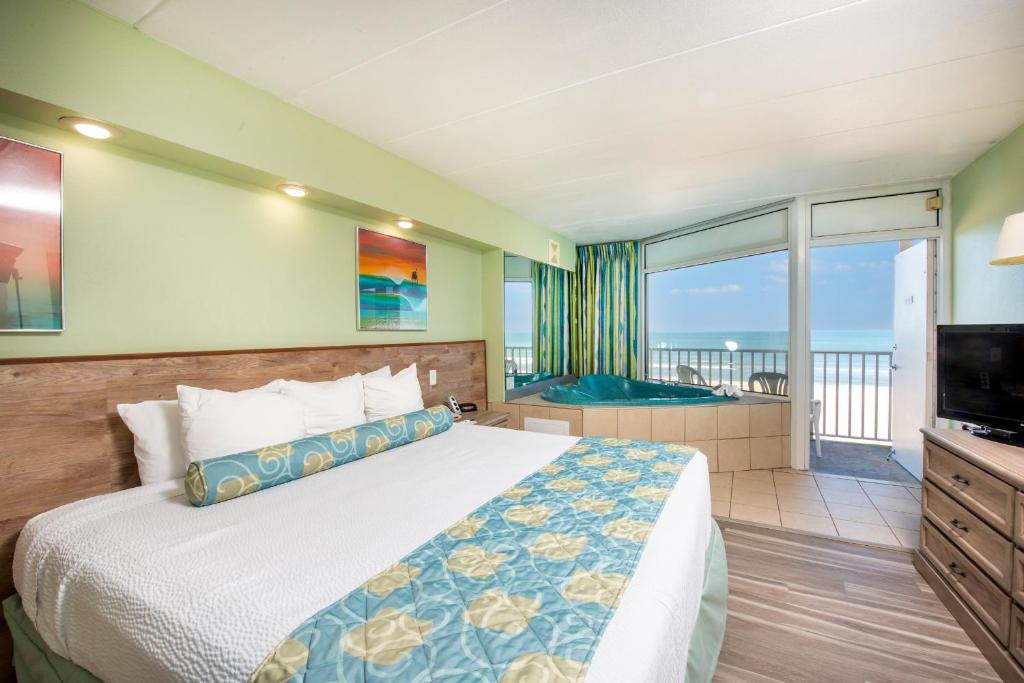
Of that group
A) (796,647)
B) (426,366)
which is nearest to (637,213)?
(426,366)

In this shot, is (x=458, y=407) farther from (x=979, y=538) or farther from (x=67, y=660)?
(x=979, y=538)

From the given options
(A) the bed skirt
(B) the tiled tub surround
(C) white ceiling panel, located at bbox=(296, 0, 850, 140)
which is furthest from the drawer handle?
(C) white ceiling panel, located at bbox=(296, 0, 850, 140)

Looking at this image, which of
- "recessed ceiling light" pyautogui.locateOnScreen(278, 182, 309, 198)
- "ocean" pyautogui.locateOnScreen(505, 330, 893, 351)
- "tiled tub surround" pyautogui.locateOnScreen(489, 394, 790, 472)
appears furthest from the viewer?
"ocean" pyautogui.locateOnScreen(505, 330, 893, 351)

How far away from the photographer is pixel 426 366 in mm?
3209

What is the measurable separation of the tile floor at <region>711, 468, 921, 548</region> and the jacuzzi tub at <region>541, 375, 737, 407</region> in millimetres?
Result: 741

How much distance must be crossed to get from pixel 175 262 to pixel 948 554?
3.81m

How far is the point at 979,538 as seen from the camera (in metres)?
1.71

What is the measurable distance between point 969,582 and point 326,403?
9.79 ft

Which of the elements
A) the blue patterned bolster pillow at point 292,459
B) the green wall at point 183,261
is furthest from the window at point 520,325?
the blue patterned bolster pillow at point 292,459

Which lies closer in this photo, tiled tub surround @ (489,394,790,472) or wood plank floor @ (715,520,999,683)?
wood plank floor @ (715,520,999,683)

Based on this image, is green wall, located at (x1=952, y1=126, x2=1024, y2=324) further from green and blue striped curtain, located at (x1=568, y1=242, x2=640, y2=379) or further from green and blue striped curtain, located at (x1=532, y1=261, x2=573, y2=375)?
green and blue striped curtain, located at (x1=532, y1=261, x2=573, y2=375)

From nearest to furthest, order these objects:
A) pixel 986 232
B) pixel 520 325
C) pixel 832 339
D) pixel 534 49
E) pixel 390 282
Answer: pixel 534 49, pixel 986 232, pixel 390 282, pixel 520 325, pixel 832 339

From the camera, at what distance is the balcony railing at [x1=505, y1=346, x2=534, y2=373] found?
444 cm

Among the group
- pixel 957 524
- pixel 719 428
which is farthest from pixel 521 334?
pixel 957 524
